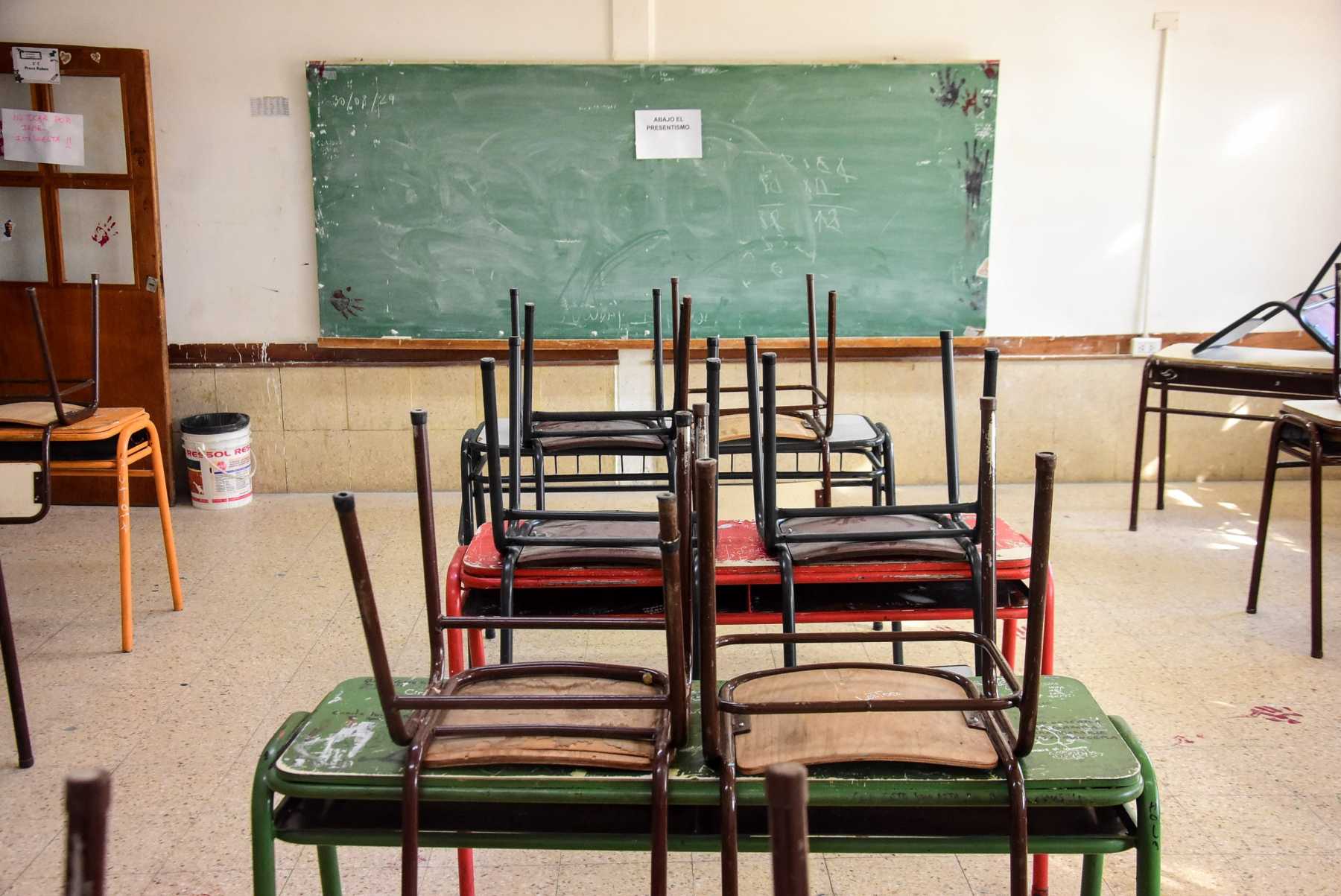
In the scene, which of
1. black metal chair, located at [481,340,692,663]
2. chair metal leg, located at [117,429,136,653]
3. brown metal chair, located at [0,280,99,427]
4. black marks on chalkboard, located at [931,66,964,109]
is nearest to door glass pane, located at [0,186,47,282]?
brown metal chair, located at [0,280,99,427]

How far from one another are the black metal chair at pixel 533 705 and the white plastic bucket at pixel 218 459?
3.28 m

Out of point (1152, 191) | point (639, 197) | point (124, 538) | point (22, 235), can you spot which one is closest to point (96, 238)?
point (22, 235)

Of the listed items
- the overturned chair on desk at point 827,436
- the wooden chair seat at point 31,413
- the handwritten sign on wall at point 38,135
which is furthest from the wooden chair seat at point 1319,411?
the handwritten sign on wall at point 38,135

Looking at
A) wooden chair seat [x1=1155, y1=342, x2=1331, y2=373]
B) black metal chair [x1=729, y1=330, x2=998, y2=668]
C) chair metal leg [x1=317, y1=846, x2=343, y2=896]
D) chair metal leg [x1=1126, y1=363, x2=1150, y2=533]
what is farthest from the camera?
chair metal leg [x1=1126, y1=363, x2=1150, y2=533]

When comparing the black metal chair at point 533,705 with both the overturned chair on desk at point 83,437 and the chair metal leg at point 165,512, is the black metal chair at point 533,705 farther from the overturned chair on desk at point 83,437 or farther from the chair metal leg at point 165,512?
the chair metal leg at point 165,512

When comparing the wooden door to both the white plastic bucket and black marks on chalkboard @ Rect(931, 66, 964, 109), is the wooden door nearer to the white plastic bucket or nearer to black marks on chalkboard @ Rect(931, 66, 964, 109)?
the white plastic bucket

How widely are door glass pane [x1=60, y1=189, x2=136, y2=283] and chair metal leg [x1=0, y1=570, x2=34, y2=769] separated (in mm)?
2374

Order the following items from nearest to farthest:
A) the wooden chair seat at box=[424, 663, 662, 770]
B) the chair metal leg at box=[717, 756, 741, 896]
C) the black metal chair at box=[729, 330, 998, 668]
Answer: the chair metal leg at box=[717, 756, 741, 896] → the wooden chair seat at box=[424, 663, 662, 770] → the black metal chair at box=[729, 330, 998, 668]

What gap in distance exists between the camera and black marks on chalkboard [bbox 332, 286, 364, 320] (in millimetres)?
4617

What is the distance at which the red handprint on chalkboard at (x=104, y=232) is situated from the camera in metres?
4.44

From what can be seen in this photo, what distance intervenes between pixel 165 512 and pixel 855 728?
263 cm

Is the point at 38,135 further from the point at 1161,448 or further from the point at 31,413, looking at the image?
the point at 1161,448

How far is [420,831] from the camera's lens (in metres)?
1.31

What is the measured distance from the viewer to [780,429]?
337cm
